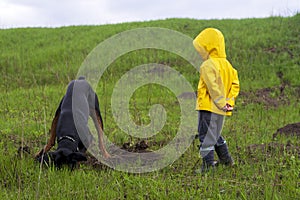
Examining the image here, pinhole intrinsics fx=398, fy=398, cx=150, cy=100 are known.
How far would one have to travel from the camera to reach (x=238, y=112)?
8.38 meters

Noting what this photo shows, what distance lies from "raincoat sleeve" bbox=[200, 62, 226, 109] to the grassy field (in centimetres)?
73

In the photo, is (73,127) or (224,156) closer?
(73,127)

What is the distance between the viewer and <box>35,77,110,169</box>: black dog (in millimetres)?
3809

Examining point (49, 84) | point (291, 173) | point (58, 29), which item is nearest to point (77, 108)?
point (291, 173)

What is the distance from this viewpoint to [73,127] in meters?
4.18

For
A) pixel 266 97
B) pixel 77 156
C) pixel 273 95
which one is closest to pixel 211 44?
pixel 77 156

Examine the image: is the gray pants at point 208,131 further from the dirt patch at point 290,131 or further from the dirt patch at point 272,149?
the dirt patch at point 290,131

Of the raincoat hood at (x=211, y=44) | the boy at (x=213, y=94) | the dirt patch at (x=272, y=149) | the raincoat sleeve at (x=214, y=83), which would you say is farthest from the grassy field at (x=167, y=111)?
the raincoat hood at (x=211, y=44)

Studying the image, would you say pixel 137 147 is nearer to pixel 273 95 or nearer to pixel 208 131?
pixel 208 131

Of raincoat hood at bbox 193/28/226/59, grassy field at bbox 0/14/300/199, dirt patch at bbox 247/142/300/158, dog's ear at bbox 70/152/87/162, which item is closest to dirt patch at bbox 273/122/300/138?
grassy field at bbox 0/14/300/199

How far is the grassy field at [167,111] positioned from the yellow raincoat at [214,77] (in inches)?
28.0

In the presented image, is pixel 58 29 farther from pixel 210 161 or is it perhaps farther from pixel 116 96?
pixel 210 161

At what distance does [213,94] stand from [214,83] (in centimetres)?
12

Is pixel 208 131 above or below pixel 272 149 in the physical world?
above
